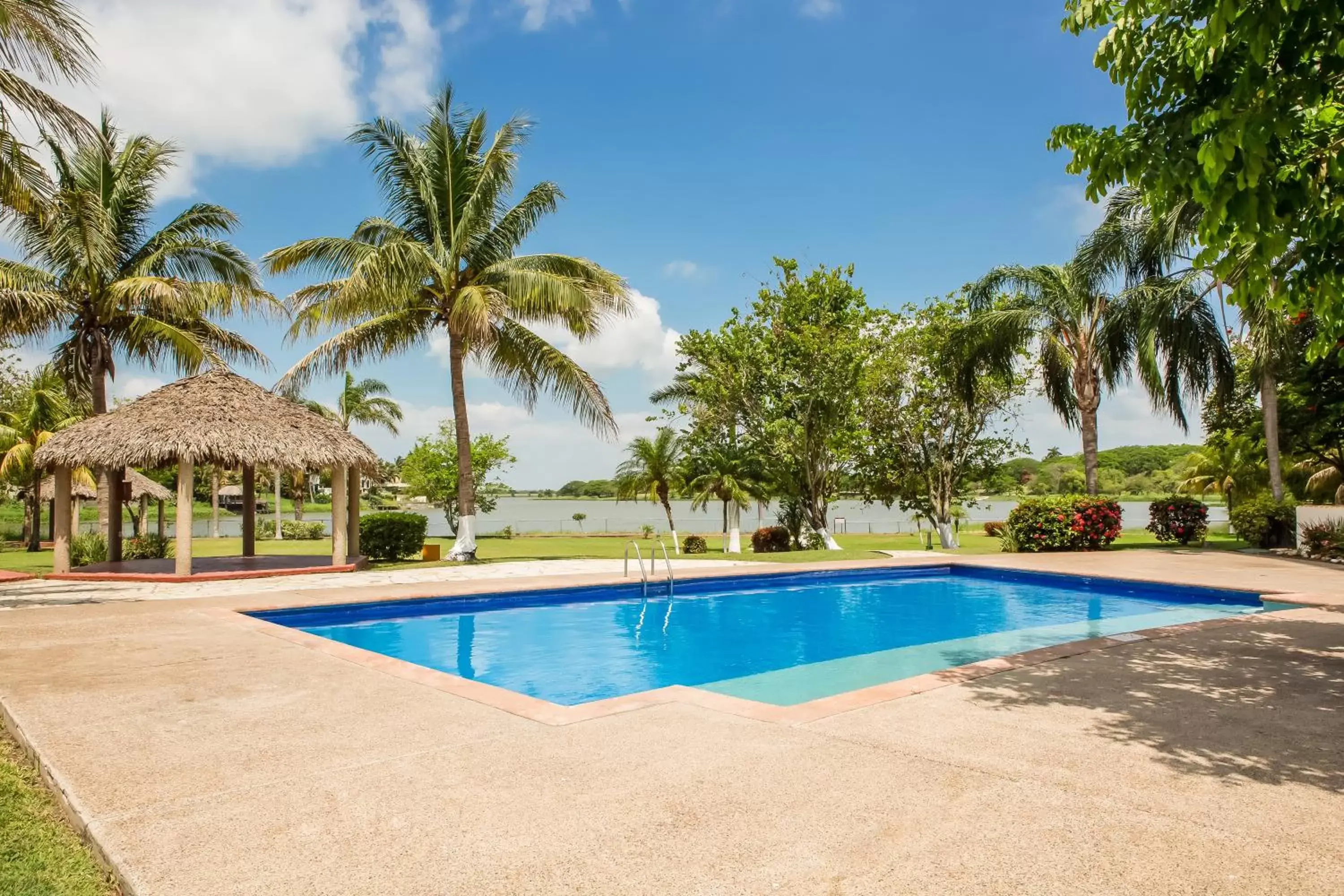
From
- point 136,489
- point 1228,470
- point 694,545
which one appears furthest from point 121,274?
point 1228,470

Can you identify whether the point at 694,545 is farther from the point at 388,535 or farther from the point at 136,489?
the point at 136,489

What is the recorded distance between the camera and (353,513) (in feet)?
59.4

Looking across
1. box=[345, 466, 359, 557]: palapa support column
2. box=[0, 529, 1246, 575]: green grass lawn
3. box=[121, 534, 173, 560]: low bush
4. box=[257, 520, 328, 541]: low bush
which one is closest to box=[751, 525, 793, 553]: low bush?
box=[0, 529, 1246, 575]: green grass lawn

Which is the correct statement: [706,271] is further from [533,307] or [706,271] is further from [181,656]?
[181,656]

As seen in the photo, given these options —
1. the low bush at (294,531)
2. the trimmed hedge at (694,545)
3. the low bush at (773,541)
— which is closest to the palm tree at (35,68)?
the low bush at (773,541)

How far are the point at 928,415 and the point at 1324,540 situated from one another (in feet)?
30.7

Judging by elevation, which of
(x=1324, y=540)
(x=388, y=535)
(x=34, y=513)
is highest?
(x=34, y=513)

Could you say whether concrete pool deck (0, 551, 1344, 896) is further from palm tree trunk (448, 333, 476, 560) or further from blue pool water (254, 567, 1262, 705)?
palm tree trunk (448, 333, 476, 560)

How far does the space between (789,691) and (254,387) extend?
14.2 meters

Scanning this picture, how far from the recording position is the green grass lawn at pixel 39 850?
2.94 metres

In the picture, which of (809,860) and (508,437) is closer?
(809,860)

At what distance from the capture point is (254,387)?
17.0 metres

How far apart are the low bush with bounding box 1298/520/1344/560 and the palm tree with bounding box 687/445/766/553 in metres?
13.9

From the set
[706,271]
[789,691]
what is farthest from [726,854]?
[706,271]
